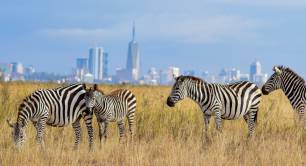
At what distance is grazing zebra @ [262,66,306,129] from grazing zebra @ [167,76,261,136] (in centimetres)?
57

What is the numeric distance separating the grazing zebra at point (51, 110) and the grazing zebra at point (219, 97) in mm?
1867

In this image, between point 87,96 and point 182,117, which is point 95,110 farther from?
point 182,117

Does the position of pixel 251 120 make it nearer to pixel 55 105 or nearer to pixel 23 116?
pixel 55 105

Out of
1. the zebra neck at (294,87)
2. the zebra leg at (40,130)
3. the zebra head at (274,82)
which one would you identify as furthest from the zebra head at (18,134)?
the zebra neck at (294,87)

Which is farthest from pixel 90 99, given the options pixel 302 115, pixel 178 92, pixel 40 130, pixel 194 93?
pixel 302 115

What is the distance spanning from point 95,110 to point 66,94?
0.68 meters

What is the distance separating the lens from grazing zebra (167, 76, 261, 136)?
439 inches

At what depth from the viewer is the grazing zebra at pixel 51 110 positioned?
9.32 meters

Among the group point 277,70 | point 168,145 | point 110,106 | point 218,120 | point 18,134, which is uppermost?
point 277,70

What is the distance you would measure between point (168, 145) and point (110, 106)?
146 cm

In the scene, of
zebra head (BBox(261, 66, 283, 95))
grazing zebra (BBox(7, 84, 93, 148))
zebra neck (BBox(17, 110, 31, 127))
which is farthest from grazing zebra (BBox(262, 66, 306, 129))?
zebra neck (BBox(17, 110, 31, 127))

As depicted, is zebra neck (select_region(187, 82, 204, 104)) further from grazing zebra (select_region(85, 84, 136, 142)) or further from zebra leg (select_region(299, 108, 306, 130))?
zebra leg (select_region(299, 108, 306, 130))

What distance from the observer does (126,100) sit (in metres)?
11.9

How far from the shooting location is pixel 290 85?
1261 cm
